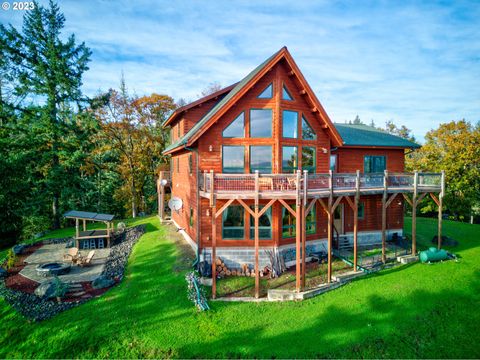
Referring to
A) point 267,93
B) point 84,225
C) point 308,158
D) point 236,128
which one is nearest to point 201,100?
point 236,128

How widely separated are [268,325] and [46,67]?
2724 cm

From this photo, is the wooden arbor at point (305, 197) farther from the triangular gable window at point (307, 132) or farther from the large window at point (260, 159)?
the triangular gable window at point (307, 132)

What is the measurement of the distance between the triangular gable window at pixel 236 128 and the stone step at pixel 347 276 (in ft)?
28.4

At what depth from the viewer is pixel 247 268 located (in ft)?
44.9

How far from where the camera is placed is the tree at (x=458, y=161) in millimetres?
26906

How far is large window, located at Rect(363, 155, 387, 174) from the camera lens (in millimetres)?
18859

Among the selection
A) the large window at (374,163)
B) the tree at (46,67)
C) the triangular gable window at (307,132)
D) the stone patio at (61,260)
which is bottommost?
the stone patio at (61,260)

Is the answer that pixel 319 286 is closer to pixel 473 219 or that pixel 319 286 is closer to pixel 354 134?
pixel 354 134

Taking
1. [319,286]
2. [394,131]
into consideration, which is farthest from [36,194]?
[394,131]

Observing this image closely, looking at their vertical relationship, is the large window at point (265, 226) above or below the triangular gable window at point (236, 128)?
below

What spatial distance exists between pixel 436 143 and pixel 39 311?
3650 cm

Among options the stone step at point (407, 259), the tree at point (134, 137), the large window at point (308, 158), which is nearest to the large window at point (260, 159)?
the large window at point (308, 158)

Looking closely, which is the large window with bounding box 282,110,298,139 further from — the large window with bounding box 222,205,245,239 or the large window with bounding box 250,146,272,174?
the large window with bounding box 222,205,245,239

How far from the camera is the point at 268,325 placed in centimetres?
980
